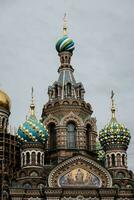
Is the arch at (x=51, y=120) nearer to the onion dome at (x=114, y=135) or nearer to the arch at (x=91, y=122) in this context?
the arch at (x=91, y=122)

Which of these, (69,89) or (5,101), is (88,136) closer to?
(69,89)

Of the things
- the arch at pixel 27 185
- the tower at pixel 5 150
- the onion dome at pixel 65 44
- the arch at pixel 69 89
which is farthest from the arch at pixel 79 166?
the onion dome at pixel 65 44

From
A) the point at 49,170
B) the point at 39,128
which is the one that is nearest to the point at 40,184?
the point at 49,170

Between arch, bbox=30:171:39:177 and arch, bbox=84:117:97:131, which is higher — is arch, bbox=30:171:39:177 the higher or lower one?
the lower one

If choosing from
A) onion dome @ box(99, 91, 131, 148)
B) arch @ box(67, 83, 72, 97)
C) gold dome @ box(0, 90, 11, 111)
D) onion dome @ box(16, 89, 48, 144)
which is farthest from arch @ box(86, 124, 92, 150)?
gold dome @ box(0, 90, 11, 111)

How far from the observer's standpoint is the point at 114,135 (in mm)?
33531

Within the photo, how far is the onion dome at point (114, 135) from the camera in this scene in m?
33.4

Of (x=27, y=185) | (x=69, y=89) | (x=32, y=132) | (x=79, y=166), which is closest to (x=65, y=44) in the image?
(x=69, y=89)

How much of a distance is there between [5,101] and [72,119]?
532 cm

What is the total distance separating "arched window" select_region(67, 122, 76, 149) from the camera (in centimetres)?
3480

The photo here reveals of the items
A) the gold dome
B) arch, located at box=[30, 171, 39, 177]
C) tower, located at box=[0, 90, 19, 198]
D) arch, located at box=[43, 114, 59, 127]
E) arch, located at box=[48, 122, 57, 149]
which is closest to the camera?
arch, located at box=[30, 171, 39, 177]

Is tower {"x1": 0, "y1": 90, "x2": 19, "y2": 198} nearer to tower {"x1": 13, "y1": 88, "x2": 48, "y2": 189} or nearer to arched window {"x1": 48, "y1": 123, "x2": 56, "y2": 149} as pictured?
tower {"x1": 13, "y1": 88, "x2": 48, "y2": 189}

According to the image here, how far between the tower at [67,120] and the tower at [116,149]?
1.66 metres

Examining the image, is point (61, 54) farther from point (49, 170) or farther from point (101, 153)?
point (49, 170)
